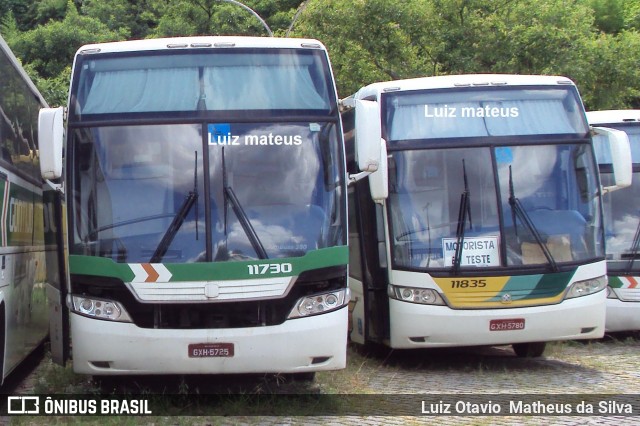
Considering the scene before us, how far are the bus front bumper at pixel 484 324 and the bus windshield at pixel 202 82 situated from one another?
2.94 m

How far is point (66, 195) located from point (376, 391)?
3487 millimetres

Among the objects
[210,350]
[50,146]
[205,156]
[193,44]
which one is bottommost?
[210,350]

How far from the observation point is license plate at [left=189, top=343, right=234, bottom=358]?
7.70 m

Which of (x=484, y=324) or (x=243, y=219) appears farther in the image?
(x=484, y=324)

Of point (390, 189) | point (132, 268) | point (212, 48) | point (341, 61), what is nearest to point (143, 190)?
point (132, 268)

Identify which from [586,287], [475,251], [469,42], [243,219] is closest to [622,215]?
[586,287]

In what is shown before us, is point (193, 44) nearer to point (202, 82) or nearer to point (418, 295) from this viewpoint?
point (202, 82)

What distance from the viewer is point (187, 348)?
769 centimetres

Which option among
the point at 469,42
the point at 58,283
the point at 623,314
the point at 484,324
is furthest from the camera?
the point at 469,42

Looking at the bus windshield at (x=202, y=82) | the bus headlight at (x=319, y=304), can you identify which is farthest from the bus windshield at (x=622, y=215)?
the bus windshield at (x=202, y=82)

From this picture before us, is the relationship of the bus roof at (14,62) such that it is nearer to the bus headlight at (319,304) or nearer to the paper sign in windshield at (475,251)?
the bus headlight at (319,304)

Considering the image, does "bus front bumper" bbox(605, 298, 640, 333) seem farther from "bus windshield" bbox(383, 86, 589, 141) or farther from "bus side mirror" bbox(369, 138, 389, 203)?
"bus side mirror" bbox(369, 138, 389, 203)

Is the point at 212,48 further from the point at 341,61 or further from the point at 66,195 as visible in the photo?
the point at 341,61

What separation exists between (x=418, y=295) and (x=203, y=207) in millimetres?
3274
